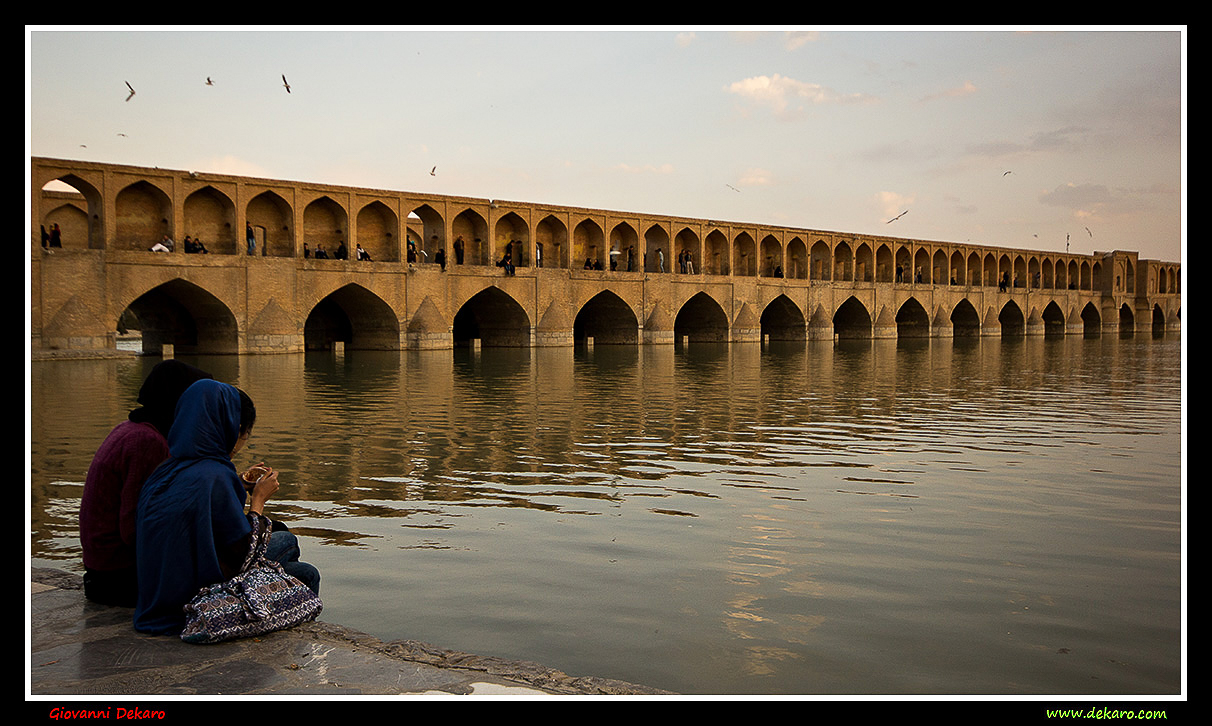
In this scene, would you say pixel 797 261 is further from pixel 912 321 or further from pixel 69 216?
pixel 69 216

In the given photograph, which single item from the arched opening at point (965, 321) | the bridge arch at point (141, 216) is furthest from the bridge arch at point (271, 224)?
the arched opening at point (965, 321)

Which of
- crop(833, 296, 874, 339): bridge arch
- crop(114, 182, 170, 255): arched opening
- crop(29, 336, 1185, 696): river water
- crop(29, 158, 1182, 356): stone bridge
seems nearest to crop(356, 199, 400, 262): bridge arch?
crop(29, 158, 1182, 356): stone bridge

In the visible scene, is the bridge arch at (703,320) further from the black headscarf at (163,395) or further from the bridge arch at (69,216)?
the black headscarf at (163,395)

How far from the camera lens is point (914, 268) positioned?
4009 centimetres

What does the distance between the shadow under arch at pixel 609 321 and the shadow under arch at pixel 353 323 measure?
6521 mm

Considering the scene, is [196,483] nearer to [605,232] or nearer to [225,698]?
[225,698]

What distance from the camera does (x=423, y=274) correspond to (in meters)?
24.0

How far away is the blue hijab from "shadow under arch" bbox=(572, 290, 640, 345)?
2571 centimetres

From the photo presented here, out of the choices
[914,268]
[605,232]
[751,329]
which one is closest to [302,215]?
[605,232]

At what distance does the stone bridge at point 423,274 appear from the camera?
19.5 m

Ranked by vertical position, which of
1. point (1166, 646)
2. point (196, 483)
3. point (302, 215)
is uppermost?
point (302, 215)

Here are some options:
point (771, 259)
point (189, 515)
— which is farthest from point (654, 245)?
point (189, 515)

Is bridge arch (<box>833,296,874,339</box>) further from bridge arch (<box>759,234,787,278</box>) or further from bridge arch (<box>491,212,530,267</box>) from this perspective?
bridge arch (<box>491,212,530,267</box>)
